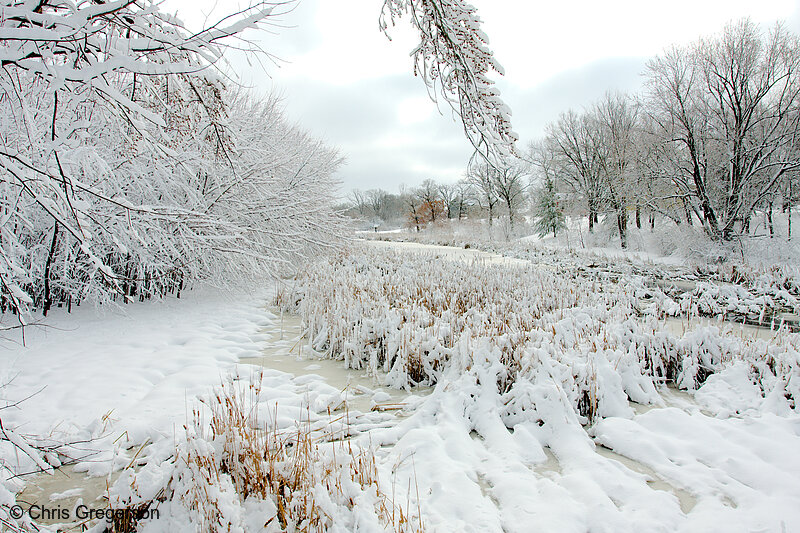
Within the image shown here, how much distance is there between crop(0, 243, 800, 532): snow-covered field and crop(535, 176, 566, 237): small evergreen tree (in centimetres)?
2983

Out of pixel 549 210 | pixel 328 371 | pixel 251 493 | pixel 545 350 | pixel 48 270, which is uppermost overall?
pixel 549 210

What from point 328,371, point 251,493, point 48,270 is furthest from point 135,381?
point 48,270

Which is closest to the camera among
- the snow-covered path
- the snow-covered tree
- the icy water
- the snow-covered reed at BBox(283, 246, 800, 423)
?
the snow-covered path

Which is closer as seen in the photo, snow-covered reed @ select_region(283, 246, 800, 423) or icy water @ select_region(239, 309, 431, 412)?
snow-covered reed @ select_region(283, 246, 800, 423)

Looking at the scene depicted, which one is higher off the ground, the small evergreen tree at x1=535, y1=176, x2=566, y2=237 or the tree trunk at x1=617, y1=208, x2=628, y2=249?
the small evergreen tree at x1=535, y1=176, x2=566, y2=237

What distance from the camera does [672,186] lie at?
54.8ft

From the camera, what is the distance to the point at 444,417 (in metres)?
3.07

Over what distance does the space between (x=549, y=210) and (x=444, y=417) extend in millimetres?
33804

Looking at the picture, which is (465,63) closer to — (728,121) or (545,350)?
(545,350)

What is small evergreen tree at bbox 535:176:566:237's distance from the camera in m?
33.4

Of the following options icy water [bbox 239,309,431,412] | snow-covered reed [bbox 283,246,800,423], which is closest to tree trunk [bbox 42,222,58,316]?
icy water [bbox 239,309,431,412]

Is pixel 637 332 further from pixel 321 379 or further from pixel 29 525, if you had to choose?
pixel 29 525

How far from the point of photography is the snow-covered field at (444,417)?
2.00m

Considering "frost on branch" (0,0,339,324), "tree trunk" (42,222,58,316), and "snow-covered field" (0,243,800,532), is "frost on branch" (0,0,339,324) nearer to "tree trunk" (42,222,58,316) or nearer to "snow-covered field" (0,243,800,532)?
"tree trunk" (42,222,58,316)
